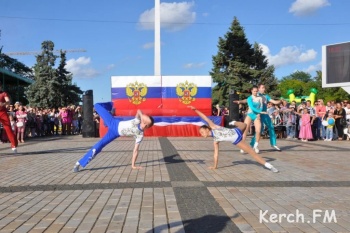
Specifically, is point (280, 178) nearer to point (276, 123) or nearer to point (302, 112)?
point (302, 112)

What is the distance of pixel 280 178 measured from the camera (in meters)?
7.38

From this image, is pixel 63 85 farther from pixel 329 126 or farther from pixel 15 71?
pixel 329 126

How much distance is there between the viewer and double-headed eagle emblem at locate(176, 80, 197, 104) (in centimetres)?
2236

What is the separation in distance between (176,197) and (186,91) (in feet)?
55.4

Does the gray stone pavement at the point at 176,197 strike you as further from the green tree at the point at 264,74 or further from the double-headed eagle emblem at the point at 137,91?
the green tree at the point at 264,74

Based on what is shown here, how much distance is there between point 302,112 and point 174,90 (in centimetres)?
731

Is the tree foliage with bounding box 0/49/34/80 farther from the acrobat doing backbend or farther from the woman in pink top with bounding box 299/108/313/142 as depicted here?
the acrobat doing backbend

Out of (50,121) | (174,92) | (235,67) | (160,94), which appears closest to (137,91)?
(160,94)

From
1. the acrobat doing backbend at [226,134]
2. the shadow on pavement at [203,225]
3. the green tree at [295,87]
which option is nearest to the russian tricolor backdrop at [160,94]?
the acrobat doing backbend at [226,134]

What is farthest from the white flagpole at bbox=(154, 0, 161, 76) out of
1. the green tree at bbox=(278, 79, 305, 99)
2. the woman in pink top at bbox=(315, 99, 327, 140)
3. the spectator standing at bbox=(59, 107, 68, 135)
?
the green tree at bbox=(278, 79, 305, 99)

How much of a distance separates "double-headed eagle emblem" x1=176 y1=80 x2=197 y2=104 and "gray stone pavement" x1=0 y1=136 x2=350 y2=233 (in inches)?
502

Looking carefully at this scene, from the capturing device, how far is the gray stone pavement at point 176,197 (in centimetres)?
446

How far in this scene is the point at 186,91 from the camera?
73.5 ft

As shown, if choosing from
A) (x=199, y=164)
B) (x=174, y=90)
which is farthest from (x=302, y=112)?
(x=199, y=164)
